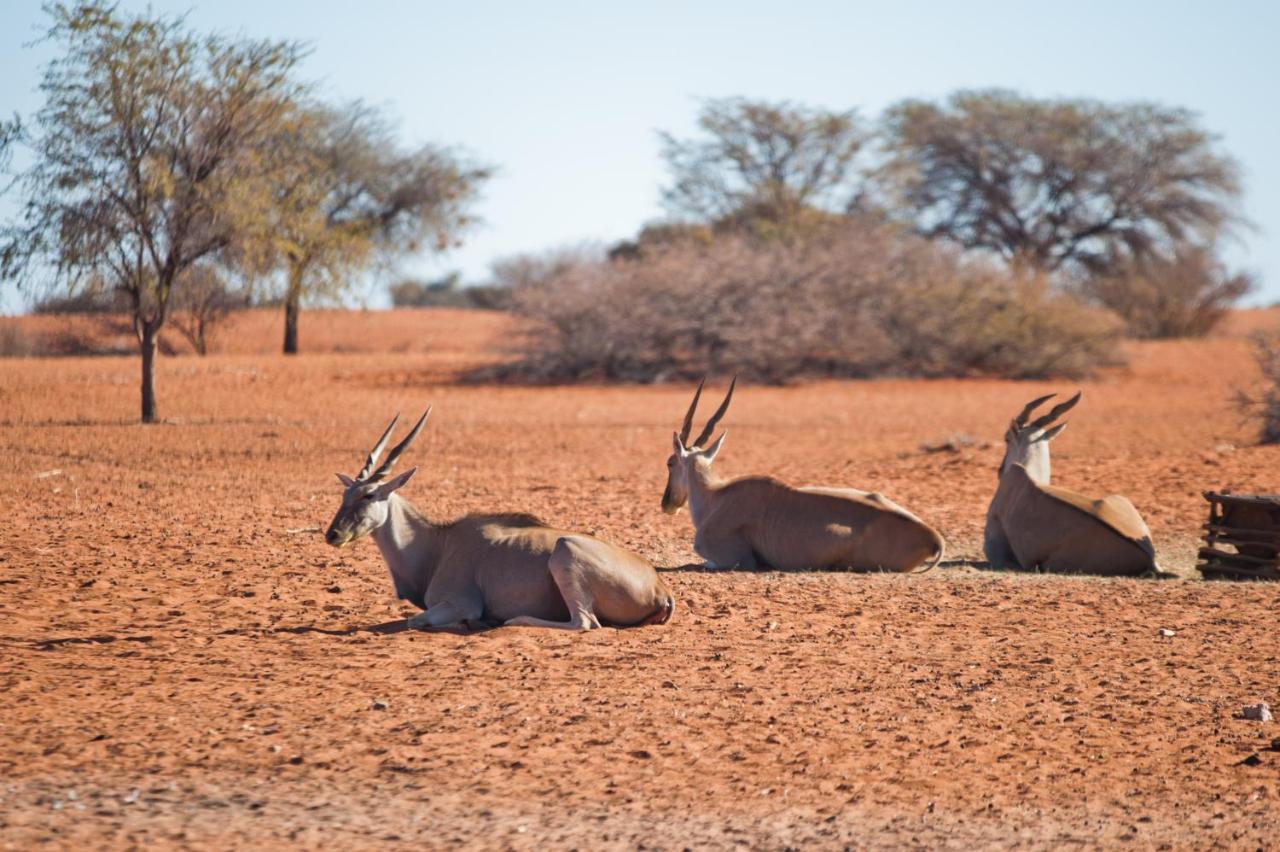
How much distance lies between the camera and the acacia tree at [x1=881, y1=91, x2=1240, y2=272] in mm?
43812

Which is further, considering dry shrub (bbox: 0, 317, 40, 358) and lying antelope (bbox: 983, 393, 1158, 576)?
dry shrub (bbox: 0, 317, 40, 358)

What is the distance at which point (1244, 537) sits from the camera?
9.61 meters

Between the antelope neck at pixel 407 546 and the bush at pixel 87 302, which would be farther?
the bush at pixel 87 302

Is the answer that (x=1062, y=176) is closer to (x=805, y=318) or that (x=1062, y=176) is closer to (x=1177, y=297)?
(x=1177, y=297)

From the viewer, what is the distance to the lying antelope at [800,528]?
9609 mm

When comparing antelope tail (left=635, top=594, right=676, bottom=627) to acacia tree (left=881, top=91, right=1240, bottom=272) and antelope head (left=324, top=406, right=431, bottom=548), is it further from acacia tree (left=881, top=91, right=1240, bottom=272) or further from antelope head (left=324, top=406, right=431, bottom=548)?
acacia tree (left=881, top=91, right=1240, bottom=272)

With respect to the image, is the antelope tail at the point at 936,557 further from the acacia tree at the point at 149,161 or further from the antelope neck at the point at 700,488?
the acacia tree at the point at 149,161

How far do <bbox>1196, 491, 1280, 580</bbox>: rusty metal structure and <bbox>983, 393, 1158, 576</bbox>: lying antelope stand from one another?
0.41 meters

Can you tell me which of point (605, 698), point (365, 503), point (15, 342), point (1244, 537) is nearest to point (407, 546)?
point (365, 503)

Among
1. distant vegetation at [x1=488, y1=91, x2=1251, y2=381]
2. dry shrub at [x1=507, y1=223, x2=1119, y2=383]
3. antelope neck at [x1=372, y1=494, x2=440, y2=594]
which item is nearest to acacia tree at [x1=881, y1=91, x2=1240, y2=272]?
distant vegetation at [x1=488, y1=91, x2=1251, y2=381]

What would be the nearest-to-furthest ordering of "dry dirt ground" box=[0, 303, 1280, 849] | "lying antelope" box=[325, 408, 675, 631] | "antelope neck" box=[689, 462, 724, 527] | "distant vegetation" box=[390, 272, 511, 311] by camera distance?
"dry dirt ground" box=[0, 303, 1280, 849]
"lying antelope" box=[325, 408, 675, 631]
"antelope neck" box=[689, 462, 724, 527]
"distant vegetation" box=[390, 272, 511, 311]

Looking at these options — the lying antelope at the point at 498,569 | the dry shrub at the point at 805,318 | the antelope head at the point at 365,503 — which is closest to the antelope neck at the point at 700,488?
the lying antelope at the point at 498,569

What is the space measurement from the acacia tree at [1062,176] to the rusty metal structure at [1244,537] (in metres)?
33.7

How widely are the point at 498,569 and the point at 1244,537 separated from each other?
5.08 meters
